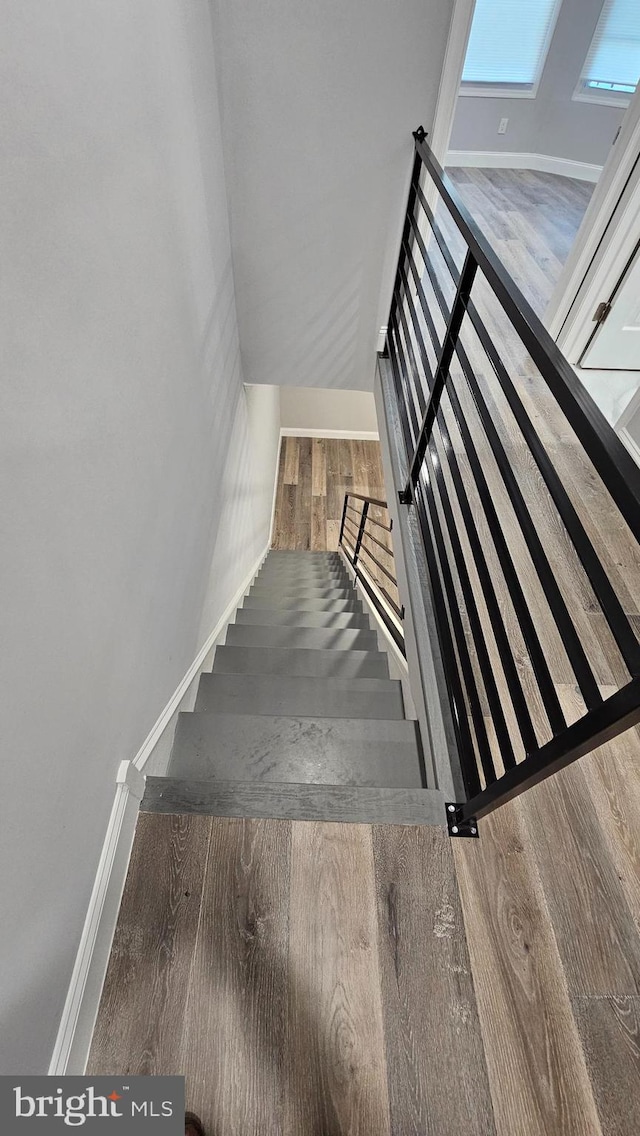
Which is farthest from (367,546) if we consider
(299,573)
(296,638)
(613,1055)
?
(613,1055)

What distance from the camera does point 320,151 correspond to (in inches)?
89.4

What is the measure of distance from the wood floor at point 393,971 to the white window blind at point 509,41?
20.7 ft

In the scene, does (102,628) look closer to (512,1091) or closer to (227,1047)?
(227,1047)

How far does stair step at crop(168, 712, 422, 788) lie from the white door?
236cm

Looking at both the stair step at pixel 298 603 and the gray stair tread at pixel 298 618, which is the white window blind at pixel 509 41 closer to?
the stair step at pixel 298 603

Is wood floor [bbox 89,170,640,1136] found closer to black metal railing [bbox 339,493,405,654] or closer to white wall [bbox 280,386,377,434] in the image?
black metal railing [bbox 339,493,405,654]

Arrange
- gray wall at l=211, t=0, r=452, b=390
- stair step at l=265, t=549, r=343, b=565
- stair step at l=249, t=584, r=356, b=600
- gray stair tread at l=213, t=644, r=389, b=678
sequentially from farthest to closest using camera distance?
stair step at l=265, t=549, r=343, b=565
stair step at l=249, t=584, r=356, b=600
gray stair tread at l=213, t=644, r=389, b=678
gray wall at l=211, t=0, r=452, b=390

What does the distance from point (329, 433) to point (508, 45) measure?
3980mm

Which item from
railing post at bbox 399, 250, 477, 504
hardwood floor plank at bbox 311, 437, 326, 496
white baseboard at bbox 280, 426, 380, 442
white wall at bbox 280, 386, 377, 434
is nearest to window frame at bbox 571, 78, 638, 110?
white wall at bbox 280, 386, 377, 434

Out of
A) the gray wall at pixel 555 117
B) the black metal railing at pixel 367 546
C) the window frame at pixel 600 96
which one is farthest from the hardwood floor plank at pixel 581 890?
the window frame at pixel 600 96

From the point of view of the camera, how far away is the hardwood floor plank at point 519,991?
988 mm

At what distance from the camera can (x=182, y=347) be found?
5.37 ft

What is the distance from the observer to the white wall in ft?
20.3

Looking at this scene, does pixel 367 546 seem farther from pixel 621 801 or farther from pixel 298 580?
pixel 621 801
